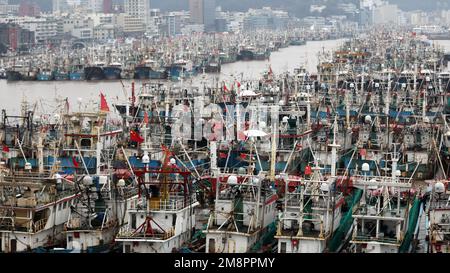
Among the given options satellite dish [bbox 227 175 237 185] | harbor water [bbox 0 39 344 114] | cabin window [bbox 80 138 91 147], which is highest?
satellite dish [bbox 227 175 237 185]

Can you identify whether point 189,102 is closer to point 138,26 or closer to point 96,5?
point 138,26

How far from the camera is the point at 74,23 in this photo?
6041 centimetres

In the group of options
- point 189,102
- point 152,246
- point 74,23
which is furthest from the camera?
point 74,23

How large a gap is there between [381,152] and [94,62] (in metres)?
24.3

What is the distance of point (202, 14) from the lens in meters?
79.2

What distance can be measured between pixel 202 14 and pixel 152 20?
7472 mm

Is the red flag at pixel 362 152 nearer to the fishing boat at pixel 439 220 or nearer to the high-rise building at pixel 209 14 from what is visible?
the fishing boat at pixel 439 220

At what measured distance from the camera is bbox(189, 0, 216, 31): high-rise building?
78.1 metres

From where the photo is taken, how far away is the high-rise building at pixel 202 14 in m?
78.1

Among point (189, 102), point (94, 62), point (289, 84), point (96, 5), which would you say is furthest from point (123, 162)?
point (96, 5)

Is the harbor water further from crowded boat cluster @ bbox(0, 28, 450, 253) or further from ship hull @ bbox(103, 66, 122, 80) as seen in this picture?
crowded boat cluster @ bbox(0, 28, 450, 253)

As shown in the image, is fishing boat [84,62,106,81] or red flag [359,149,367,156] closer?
red flag [359,149,367,156]

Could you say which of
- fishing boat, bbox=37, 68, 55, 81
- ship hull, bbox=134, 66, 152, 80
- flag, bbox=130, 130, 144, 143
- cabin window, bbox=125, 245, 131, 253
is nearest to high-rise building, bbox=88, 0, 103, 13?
fishing boat, bbox=37, 68, 55, 81

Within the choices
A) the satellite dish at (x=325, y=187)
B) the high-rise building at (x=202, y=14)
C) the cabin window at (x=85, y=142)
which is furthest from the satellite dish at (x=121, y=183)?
the high-rise building at (x=202, y=14)
